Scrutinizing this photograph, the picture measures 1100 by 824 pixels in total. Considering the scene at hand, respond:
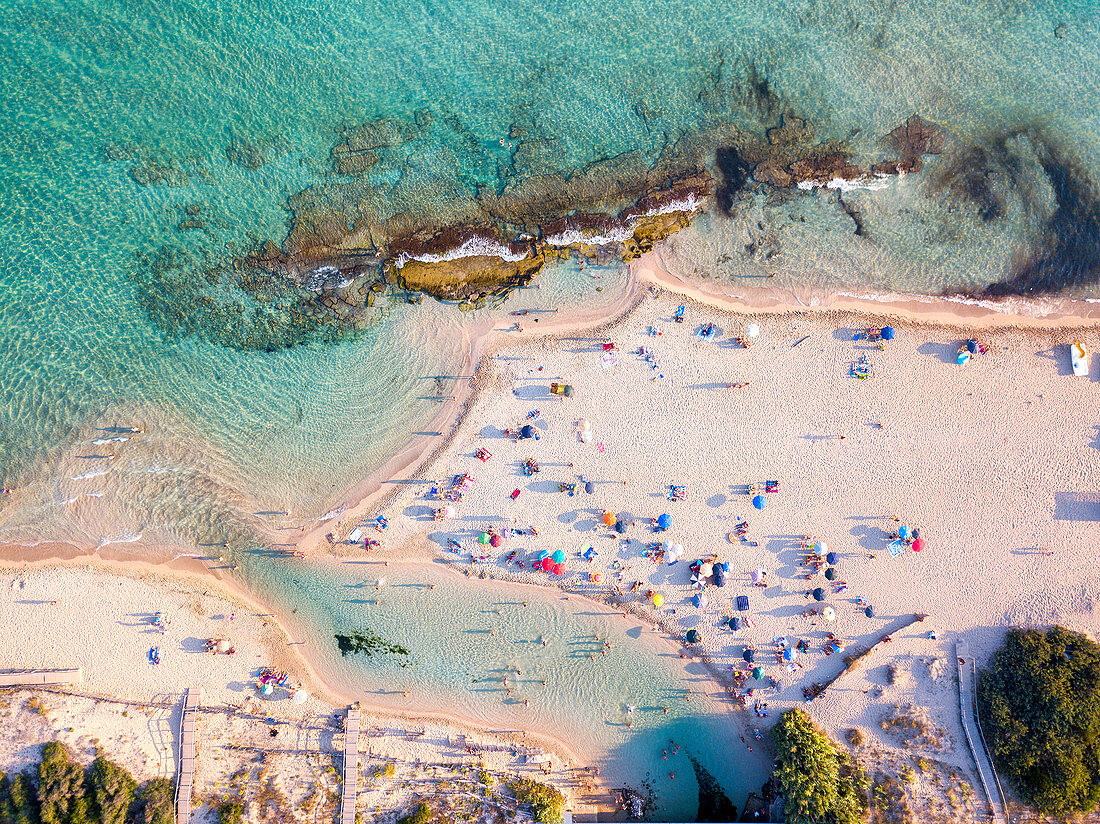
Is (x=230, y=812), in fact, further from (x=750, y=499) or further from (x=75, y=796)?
(x=750, y=499)

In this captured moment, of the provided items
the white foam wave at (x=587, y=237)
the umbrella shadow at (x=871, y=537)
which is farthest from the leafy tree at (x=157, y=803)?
the umbrella shadow at (x=871, y=537)

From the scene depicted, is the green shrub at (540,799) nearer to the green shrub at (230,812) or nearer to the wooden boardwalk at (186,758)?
the green shrub at (230,812)

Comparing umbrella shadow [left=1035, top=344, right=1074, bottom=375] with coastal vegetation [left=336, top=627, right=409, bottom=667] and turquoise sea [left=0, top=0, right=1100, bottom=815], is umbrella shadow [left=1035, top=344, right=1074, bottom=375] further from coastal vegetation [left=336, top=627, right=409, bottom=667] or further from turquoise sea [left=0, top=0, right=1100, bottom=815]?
coastal vegetation [left=336, top=627, right=409, bottom=667]

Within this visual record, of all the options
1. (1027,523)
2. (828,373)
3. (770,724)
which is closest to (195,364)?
(828,373)

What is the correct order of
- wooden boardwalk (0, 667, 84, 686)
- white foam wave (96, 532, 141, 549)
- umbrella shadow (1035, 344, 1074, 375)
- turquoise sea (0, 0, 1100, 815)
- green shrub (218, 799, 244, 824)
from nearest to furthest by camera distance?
green shrub (218, 799, 244, 824), wooden boardwalk (0, 667, 84, 686), umbrella shadow (1035, 344, 1074, 375), white foam wave (96, 532, 141, 549), turquoise sea (0, 0, 1100, 815)

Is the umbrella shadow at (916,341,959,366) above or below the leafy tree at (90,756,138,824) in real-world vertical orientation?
above

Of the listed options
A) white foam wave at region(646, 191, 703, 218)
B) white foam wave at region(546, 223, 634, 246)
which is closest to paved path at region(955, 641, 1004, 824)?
white foam wave at region(646, 191, 703, 218)

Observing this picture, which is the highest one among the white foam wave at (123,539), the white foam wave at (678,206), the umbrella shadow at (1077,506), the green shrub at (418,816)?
the white foam wave at (678,206)
